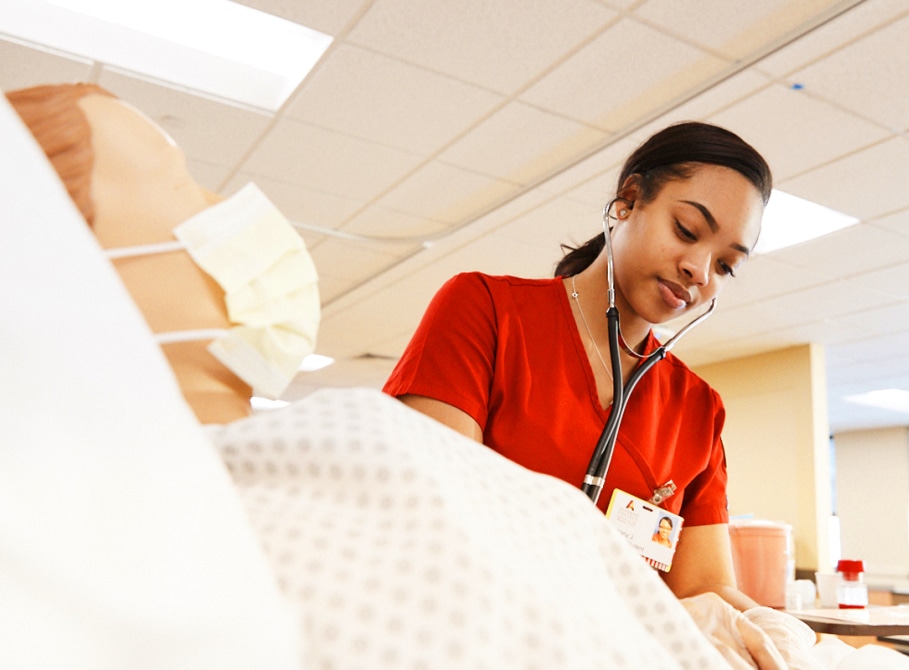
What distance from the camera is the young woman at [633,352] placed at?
129cm

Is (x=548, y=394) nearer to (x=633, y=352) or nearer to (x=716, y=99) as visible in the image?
(x=633, y=352)

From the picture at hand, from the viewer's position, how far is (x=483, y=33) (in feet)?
8.43

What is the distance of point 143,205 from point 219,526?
36 centimetres

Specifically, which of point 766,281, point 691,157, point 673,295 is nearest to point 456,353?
point 673,295

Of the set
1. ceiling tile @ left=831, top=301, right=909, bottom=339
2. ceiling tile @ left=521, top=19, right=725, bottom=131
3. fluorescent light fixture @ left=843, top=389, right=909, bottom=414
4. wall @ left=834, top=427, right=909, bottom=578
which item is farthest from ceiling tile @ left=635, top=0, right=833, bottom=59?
wall @ left=834, top=427, right=909, bottom=578

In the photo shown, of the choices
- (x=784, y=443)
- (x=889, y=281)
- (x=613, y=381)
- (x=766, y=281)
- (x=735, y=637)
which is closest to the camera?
(x=735, y=637)

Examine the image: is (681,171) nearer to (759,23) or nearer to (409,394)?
(409,394)

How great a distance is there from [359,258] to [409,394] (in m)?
3.63

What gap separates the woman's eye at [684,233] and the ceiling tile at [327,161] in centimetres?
219

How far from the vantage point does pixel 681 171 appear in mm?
1402

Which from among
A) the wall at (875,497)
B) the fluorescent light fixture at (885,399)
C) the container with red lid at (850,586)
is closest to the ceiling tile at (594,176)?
the container with red lid at (850,586)

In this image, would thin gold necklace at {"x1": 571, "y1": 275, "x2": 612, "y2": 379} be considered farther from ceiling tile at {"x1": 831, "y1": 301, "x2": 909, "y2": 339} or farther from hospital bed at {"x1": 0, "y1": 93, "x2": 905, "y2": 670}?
ceiling tile at {"x1": 831, "y1": 301, "x2": 909, "y2": 339}

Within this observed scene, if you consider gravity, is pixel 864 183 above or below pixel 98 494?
above

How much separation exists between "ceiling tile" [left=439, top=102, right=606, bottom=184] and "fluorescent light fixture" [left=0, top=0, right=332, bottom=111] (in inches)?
28.3
